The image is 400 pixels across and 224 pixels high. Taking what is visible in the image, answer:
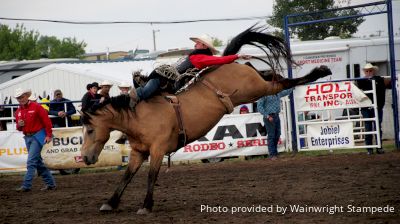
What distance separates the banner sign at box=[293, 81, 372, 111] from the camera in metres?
14.3

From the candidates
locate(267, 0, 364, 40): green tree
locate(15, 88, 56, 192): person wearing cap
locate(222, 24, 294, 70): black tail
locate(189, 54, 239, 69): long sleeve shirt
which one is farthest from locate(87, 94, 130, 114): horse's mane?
locate(267, 0, 364, 40): green tree

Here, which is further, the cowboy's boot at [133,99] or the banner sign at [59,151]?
the banner sign at [59,151]

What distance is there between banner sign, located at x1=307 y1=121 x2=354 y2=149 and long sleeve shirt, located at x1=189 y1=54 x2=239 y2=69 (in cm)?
644

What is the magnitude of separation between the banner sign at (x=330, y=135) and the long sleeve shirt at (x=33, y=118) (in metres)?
6.19

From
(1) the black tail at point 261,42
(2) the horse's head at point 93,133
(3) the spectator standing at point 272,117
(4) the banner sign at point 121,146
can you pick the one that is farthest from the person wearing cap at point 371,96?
(2) the horse's head at point 93,133

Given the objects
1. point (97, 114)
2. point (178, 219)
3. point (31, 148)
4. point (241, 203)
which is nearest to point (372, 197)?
point (241, 203)

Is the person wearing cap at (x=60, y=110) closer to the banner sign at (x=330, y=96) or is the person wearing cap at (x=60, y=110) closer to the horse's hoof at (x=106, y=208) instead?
the banner sign at (x=330, y=96)

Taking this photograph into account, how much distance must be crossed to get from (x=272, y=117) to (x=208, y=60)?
5.87 m

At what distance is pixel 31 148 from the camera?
11.2m

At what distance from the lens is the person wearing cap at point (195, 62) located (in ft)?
27.3

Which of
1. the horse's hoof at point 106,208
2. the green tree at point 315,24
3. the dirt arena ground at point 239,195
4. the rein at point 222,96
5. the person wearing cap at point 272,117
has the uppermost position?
the green tree at point 315,24

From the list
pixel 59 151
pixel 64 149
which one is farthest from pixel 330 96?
pixel 59 151

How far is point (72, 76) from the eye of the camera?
67.9 ft

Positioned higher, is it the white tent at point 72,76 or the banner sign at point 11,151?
the white tent at point 72,76
